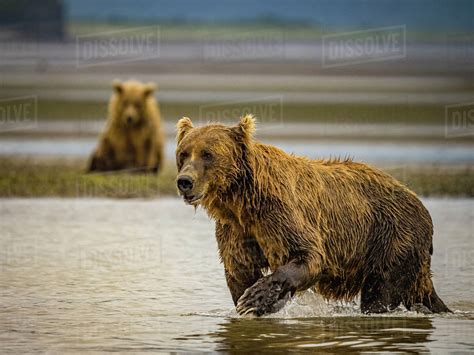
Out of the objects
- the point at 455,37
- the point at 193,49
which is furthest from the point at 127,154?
the point at 455,37

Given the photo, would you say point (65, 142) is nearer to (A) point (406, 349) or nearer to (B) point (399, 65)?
(A) point (406, 349)

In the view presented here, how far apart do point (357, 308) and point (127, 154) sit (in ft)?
33.4

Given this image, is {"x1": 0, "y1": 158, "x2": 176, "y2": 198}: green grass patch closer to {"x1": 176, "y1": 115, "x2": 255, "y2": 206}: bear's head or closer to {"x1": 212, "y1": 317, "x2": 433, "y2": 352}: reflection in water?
{"x1": 212, "y1": 317, "x2": 433, "y2": 352}: reflection in water

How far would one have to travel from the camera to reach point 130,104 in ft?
64.1

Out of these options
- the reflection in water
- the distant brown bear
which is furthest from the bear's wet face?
the reflection in water

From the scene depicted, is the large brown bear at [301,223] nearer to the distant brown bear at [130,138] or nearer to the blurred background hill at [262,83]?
the blurred background hill at [262,83]

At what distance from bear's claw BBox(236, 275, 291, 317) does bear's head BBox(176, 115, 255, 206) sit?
1.93 ft

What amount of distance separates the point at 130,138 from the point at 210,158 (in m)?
11.0

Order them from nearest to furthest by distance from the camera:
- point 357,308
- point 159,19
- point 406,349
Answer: point 406,349, point 357,308, point 159,19

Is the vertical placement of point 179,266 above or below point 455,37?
below

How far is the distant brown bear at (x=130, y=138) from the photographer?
19453 millimetres

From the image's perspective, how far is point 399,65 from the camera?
5422 centimetres

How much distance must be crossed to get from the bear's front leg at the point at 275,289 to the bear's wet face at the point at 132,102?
10.8 meters

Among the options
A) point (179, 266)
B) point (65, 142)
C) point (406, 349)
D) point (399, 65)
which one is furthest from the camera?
point (399, 65)
